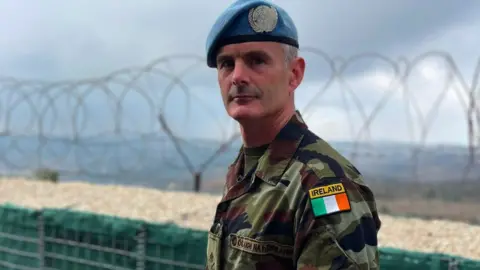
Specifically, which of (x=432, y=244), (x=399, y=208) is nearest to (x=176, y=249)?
(x=432, y=244)

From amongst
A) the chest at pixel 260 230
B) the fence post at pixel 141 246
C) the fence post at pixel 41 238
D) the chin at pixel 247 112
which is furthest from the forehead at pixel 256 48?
the fence post at pixel 41 238

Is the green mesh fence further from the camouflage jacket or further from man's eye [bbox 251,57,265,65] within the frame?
man's eye [bbox 251,57,265,65]

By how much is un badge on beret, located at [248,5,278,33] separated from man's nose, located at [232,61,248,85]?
0.08m

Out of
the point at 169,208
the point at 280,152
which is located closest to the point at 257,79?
the point at 280,152

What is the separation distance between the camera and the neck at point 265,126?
1.33m

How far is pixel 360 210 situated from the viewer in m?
1.17

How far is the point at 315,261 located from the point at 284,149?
27cm

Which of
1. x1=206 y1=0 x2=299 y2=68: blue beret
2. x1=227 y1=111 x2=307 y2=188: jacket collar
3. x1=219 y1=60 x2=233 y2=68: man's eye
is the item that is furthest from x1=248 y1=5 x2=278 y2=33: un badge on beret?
x1=227 y1=111 x2=307 y2=188: jacket collar

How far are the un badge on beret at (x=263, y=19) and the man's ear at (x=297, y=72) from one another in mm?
110

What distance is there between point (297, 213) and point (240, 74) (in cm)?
33

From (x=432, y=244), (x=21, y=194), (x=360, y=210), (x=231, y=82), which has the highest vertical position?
(x=231, y=82)

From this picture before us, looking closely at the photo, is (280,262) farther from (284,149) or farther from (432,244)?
(432,244)

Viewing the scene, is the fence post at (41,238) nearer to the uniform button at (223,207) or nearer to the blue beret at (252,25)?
the uniform button at (223,207)

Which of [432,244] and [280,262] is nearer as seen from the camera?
[280,262]
